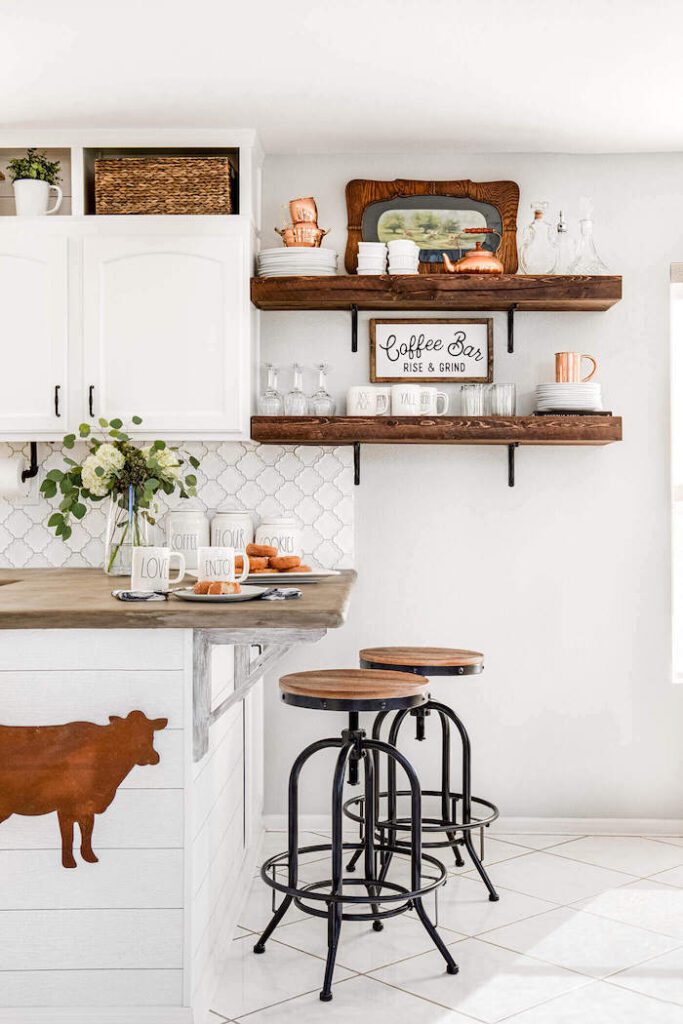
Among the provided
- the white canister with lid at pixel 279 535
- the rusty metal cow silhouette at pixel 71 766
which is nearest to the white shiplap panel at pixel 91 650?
the rusty metal cow silhouette at pixel 71 766

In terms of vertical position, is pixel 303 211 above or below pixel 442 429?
above

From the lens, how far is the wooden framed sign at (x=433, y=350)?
12.7 feet

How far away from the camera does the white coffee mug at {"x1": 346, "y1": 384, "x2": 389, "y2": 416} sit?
370 centimetres

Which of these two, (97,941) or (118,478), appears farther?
(118,478)

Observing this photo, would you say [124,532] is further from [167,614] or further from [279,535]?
[167,614]

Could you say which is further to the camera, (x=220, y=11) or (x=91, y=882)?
(x=220, y=11)

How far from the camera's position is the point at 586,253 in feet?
12.1

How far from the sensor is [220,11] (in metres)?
2.75

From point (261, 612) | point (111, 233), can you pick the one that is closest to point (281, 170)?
point (111, 233)

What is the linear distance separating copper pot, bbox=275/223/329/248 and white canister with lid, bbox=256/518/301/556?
0.98 meters

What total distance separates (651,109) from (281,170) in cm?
133

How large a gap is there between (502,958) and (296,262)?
2.28 m

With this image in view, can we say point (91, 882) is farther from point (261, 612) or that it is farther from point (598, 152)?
point (598, 152)

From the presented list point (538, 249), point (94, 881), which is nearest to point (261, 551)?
point (94, 881)
